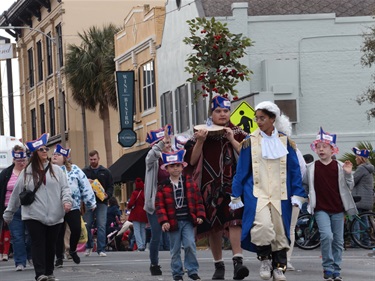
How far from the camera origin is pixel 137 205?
2239 cm

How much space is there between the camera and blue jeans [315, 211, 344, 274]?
12.5 metres

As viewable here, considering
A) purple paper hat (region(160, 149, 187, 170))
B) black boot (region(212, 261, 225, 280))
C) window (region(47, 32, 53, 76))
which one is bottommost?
black boot (region(212, 261, 225, 280))

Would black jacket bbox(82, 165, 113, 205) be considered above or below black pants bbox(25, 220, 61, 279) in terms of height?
above

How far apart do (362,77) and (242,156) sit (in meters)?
23.9

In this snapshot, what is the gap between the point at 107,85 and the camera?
156ft

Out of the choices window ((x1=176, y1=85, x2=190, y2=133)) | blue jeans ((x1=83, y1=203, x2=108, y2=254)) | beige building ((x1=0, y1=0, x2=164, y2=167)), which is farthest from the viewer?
beige building ((x1=0, y1=0, x2=164, y2=167))

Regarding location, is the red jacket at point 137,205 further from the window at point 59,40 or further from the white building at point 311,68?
the window at point 59,40

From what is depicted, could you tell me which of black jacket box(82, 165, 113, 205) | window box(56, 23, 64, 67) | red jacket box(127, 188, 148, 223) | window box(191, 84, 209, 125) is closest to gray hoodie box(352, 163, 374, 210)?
red jacket box(127, 188, 148, 223)

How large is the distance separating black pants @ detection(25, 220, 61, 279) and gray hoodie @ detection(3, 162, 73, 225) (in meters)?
0.08

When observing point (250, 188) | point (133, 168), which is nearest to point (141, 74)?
point (133, 168)

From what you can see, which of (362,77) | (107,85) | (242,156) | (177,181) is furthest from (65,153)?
(107,85)

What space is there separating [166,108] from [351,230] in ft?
66.7

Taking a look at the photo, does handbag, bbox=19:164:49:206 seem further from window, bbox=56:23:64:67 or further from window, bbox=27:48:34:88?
window, bbox=27:48:34:88

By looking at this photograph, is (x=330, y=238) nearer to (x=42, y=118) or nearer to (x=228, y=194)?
(x=228, y=194)
